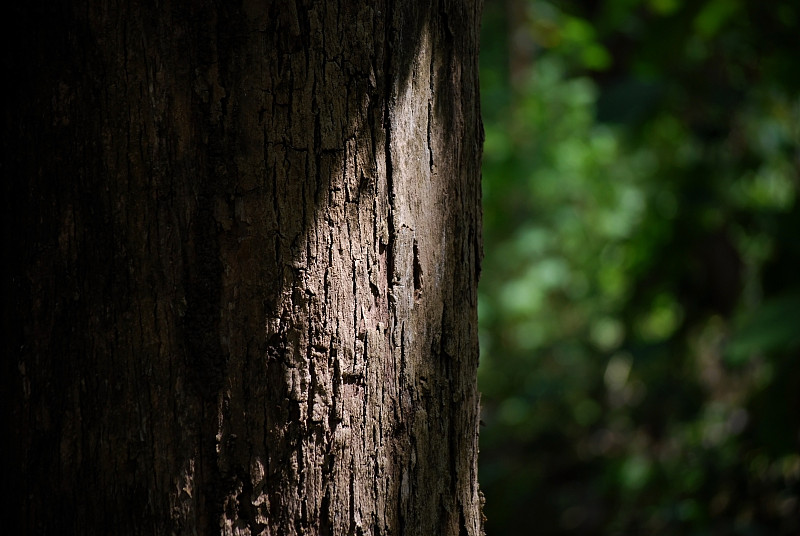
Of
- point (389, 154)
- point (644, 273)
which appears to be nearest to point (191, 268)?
point (389, 154)

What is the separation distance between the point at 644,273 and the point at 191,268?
3633mm

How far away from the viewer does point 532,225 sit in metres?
5.75

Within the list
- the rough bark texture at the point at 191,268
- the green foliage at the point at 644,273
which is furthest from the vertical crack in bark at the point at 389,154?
the green foliage at the point at 644,273

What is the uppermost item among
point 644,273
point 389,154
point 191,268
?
point 644,273

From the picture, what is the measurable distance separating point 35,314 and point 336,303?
1.20ft

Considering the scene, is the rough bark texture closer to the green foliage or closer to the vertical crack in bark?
the vertical crack in bark

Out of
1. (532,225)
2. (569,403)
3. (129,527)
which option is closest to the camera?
(129,527)

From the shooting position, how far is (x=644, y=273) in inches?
161

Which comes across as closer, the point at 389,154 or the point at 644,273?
the point at 389,154

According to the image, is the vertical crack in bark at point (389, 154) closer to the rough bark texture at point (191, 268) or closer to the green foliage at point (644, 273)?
the rough bark texture at point (191, 268)

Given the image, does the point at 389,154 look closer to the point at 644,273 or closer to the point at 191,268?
the point at 191,268

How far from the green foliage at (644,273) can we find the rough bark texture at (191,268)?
1.91m

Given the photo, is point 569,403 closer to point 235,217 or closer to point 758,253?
point 758,253

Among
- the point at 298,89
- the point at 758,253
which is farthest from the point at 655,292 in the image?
the point at 298,89
